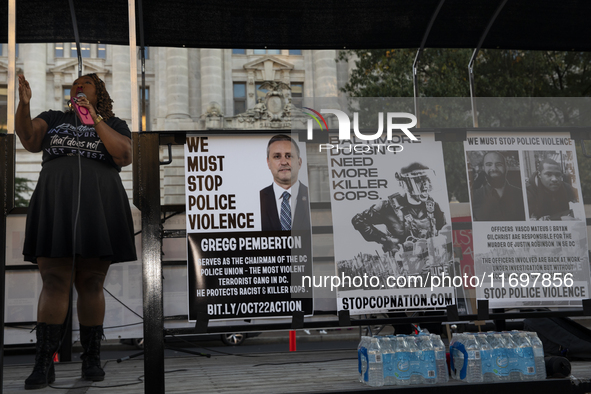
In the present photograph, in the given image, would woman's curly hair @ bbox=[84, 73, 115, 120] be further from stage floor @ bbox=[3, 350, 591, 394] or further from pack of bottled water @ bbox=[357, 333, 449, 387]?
pack of bottled water @ bbox=[357, 333, 449, 387]

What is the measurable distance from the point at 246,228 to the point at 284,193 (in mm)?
293

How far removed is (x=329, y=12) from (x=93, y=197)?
7.08ft

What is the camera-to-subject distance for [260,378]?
3496 millimetres

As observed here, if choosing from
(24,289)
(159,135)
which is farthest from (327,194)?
(24,289)

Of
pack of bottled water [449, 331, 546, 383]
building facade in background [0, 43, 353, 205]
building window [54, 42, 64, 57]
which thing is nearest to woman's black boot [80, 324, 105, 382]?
pack of bottled water [449, 331, 546, 383]

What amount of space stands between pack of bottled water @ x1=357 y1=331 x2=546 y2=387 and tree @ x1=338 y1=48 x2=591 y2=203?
15447 mm

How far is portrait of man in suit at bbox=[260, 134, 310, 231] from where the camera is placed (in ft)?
10.2

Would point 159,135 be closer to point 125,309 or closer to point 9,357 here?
point 125,309

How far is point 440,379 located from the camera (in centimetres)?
321

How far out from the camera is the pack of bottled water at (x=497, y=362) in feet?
10.3

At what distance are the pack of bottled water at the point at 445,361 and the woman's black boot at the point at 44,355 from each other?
1878 millimetres

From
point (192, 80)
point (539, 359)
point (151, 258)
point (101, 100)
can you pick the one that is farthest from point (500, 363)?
point (192, 80)
